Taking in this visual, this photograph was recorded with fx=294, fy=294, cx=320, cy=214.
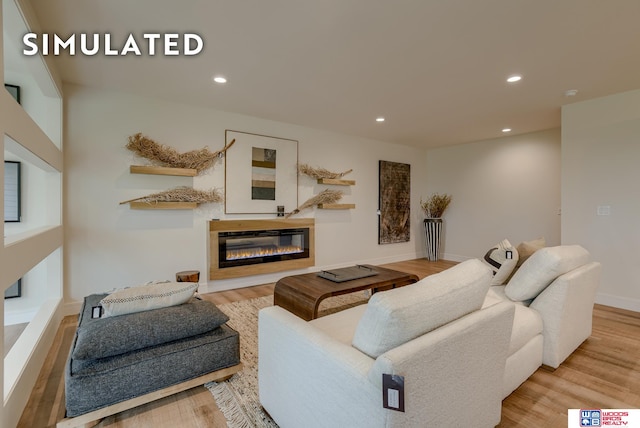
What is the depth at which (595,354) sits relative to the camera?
2.34 meters

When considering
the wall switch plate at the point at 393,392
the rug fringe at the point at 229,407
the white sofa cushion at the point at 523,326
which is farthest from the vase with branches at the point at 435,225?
the wall switch plate at the point at 393,392

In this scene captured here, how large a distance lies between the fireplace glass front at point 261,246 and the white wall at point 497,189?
3.43m

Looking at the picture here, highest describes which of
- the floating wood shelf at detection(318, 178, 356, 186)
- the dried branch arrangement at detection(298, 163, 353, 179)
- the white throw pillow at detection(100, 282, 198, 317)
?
the dried branch arrangement at detection(298, 163, 353, 179)

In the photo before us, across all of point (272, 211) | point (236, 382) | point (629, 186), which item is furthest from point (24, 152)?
point (629, 186)

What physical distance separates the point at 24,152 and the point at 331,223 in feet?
13.0

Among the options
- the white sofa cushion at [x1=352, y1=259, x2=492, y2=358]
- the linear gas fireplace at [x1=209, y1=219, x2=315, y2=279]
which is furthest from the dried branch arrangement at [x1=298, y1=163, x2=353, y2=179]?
the white sofa cushion at [x1=352, y1=259, x2=492, y2=358]

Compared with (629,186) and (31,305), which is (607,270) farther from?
(31,305)

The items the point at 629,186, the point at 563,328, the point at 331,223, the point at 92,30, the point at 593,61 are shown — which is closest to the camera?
the point at 563,328

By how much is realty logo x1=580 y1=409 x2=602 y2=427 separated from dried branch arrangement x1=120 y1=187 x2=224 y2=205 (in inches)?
155

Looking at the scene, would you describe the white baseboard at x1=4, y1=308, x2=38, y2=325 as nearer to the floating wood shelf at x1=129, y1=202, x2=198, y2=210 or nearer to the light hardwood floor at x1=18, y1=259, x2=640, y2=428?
the light hardwood floor at x1=18, y1=259, x2=640, y2=428

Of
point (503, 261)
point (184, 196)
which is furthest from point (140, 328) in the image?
point (503, 261)

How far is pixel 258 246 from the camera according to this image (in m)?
4.42

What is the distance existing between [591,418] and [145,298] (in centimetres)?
268

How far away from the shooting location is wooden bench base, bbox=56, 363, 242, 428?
1.48 meters
